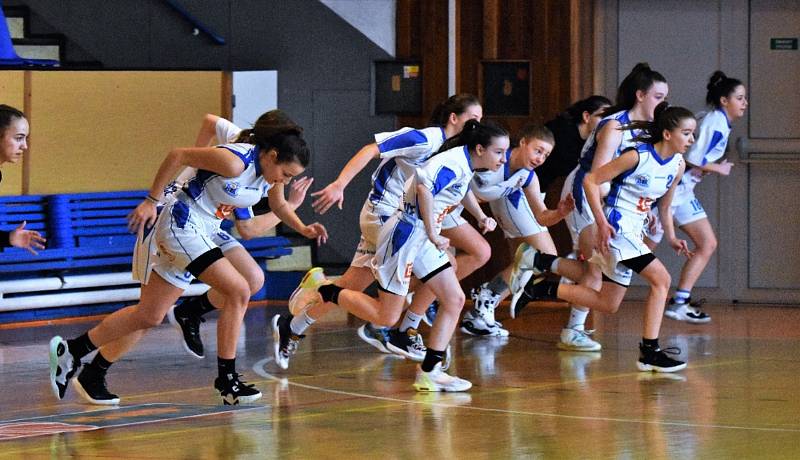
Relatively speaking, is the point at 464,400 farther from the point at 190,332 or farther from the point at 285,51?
the point at 285,51

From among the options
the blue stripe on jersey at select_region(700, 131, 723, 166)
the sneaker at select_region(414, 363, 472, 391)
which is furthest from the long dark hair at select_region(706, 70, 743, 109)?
the sneaker at select_region(414, 363, 472, 391)

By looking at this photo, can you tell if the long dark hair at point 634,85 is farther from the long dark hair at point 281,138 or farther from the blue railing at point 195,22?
the blue railing at point 195,22

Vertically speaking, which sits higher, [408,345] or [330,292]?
[330,292]

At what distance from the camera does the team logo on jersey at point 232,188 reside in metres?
7.71

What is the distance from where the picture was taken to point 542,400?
26.0 ft

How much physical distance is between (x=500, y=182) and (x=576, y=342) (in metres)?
1.20

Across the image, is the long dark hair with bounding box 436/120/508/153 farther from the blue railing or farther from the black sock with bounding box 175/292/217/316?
the blue railing

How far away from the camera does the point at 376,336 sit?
996 centimetres

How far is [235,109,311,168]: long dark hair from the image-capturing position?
761 centimetres

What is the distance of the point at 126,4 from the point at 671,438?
28.3 feet

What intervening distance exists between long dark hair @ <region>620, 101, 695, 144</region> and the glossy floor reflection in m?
1.42

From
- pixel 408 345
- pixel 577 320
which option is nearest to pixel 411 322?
pixel 408 345

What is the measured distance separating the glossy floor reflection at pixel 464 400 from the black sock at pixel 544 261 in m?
0.56

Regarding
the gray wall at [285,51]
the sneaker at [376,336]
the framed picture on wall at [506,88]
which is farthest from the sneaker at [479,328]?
the gray wall at [285,51]
